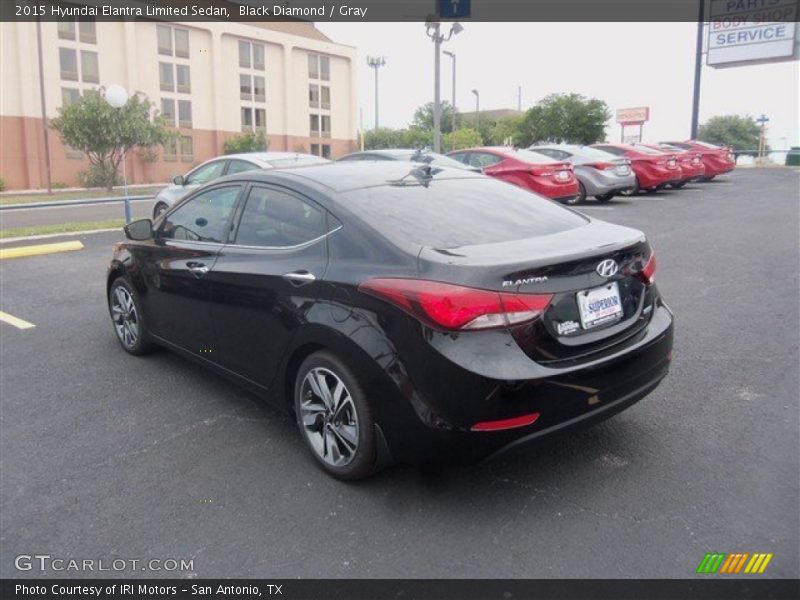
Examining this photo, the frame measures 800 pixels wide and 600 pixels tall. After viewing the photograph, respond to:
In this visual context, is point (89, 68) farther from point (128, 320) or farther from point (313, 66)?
point (128, 320)

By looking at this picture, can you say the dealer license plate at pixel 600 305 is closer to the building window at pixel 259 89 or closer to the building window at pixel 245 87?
the building window at pixel 245 87

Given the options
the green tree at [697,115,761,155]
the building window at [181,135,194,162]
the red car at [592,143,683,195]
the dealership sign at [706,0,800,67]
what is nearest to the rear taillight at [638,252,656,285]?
the red car at [592,143,683,195]

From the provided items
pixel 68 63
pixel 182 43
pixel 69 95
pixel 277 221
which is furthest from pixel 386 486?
pixel 182 43

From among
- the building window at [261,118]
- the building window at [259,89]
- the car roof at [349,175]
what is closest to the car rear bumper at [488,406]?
the car roof at [349,175]

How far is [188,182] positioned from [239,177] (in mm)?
8214

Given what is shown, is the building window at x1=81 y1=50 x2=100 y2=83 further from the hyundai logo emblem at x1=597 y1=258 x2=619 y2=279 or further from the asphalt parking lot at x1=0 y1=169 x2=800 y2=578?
the hyundai logo emblem at x1=597 y1=258 x2=619 y2=279

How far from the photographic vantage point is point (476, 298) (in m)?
2.88

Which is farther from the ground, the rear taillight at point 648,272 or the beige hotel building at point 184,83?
the beige hotel building at point 184,83

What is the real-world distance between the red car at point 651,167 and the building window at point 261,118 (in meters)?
43.1

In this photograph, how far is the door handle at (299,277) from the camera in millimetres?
3488

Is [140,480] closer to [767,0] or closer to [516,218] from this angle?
[516,218]
